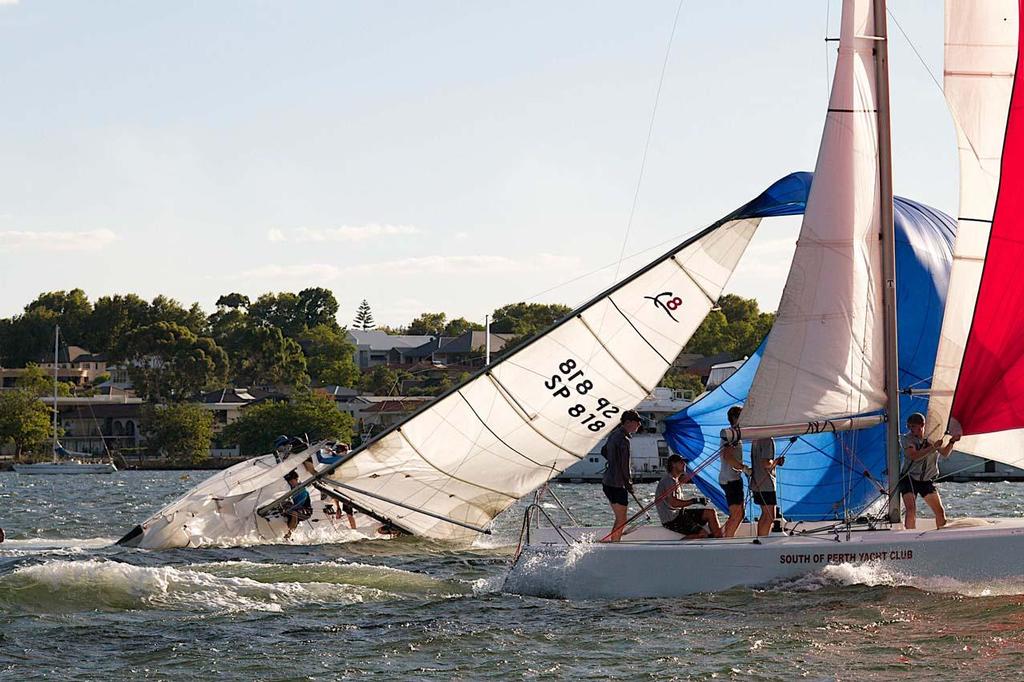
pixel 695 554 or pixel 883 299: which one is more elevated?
pixel 883 299

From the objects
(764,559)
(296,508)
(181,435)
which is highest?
(764,559)

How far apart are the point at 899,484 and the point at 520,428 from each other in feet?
16.1

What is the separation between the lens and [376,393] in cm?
13100

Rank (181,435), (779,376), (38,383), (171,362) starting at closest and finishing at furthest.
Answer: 1. (779,376)
2. (181,435)
3. (38,383)
4. (171,362)

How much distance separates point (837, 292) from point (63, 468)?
82374mm

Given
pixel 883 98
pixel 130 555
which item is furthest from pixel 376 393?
pixel 883 98

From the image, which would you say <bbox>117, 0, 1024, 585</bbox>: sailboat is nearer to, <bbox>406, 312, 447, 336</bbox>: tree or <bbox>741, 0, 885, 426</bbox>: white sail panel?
<bbox>741, 0, 885, 426</bbox>: white sail panel

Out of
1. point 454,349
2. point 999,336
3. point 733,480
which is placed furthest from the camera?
point 454,349

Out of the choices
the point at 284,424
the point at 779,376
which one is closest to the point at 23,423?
the point at 284,424

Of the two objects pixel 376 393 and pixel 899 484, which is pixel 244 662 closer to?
pixel 899 484

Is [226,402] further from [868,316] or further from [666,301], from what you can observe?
[868,316]

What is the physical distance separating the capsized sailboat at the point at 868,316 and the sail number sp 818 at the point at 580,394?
2.43 metres

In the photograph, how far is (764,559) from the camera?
1577 cm

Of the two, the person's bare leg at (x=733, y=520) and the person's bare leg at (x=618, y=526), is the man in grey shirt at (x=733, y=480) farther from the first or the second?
the person's bare leg at (x=618, y=526)
